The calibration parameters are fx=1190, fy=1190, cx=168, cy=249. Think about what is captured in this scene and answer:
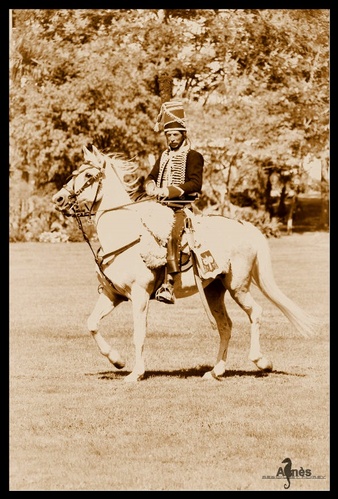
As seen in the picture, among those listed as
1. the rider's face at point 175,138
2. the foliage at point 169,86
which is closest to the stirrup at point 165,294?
the rider's face at point 175,138

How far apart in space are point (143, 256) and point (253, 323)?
1656 mm

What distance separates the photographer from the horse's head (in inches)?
555

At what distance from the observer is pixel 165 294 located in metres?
13.8

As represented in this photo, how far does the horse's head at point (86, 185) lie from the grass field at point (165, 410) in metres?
2.12

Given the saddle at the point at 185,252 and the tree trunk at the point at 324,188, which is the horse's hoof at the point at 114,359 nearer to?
the saddle at the point at 185,252

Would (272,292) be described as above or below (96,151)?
below

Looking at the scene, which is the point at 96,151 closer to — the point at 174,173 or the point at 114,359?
the point at 174,173

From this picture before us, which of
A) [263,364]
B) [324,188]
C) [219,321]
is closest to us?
[263,364]

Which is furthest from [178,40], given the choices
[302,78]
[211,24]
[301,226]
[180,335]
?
[180,335]

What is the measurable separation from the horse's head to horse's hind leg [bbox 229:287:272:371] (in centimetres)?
204

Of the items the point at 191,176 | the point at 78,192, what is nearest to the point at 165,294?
the point at 191,176

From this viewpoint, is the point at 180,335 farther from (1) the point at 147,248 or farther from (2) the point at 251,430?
(2) the point at 251,430

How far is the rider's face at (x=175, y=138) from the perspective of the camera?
13781 mm

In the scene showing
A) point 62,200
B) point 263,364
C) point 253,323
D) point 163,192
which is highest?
point 163,192
